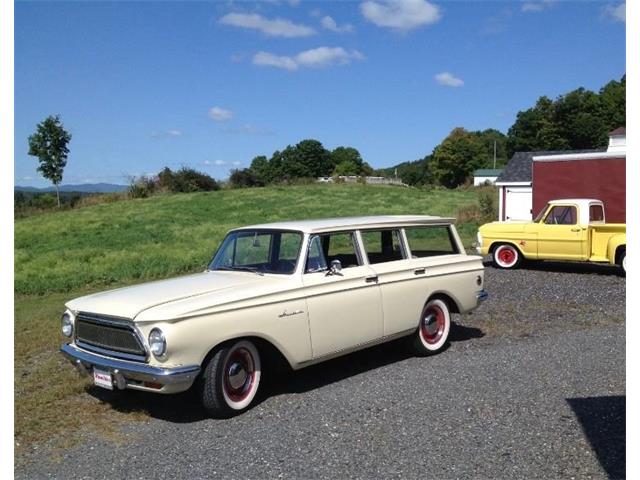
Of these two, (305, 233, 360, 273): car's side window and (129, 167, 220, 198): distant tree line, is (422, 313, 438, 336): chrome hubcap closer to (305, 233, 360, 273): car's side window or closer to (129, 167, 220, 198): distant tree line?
(305, 233, 360, 273): car's side window

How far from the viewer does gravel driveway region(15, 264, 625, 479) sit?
4.42 metres

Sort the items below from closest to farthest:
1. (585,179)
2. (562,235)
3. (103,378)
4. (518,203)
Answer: (103,378)
(562,235)
(585,179)
(518,203)

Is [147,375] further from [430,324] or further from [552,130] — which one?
[552,130]

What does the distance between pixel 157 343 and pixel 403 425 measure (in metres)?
2.09

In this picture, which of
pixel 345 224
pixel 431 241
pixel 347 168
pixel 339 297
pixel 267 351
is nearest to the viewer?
pixel 267 351

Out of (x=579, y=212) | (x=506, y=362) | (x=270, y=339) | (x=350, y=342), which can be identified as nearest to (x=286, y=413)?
(x=270, y=339)

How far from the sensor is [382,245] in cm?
723

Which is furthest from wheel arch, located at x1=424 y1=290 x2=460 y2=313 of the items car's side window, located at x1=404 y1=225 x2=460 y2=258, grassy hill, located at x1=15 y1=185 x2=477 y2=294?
grassy hill, located at x1=15 y1=185 x2=477 y2=294

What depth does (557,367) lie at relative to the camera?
269 inches

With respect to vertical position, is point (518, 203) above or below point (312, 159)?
below

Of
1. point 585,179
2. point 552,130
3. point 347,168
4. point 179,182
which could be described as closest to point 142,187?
point 179,182

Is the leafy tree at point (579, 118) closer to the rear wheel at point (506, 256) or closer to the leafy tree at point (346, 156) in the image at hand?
the leafy tree at point (346, 156)

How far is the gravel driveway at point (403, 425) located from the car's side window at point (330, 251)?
3.94 ft

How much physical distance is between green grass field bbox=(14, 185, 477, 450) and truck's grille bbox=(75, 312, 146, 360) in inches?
25.2
